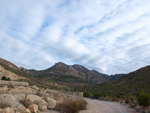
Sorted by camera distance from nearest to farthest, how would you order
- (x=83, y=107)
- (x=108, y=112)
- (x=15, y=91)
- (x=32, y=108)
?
(x=32, y=108), (x=108, y=112), (x=83, y=107), (x=15, y=91)

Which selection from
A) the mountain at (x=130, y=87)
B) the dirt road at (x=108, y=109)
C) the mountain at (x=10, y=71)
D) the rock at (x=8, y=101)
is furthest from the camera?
the mountain at (x=10, y=71)

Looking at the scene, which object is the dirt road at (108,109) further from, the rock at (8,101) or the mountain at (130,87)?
the mountain at (130,87)

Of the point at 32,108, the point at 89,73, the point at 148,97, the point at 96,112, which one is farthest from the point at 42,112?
the point at 89,73

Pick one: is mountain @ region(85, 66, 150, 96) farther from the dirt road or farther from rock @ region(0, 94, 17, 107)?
rock @ region(0, 94, 17, 107)

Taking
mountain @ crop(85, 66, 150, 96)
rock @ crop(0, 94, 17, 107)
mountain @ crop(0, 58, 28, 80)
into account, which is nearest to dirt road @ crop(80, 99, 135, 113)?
rock @ crop(0, 94, 17, 107)

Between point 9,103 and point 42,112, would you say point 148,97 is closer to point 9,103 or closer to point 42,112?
point 42,112

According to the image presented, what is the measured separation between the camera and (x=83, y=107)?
53.2 ft

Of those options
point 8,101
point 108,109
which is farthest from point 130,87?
point 8,101

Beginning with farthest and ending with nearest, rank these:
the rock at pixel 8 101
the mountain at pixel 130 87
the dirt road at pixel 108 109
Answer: the mountain at pixel 130 87, the dirt road at pixel 108 109, the rock at pixel 8 101

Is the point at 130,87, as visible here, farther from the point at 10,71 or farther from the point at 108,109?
the point at 10,71

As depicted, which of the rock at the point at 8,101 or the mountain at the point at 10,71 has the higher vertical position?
the mountain at the point at 10,71

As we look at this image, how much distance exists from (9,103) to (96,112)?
7.89 meters

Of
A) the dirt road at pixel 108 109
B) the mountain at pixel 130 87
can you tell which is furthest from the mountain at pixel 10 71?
the dirt road at pixel 108 109

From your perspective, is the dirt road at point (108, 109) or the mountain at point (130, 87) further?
the mountain at point (130, 87)
